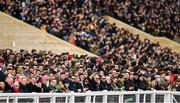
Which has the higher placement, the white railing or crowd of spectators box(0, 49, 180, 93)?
crowd of spectators box(0, 49, 180, 93)

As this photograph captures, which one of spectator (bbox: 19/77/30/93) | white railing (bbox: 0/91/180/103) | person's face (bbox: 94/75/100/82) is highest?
person's face (bbox: 94/75/100/82)

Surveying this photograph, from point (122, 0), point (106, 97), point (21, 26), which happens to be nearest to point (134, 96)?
point (106, 97)

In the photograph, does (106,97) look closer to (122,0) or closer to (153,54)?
(153,54)

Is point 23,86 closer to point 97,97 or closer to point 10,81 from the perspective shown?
point 10,81

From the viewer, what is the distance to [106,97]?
Answer: 19281 mm

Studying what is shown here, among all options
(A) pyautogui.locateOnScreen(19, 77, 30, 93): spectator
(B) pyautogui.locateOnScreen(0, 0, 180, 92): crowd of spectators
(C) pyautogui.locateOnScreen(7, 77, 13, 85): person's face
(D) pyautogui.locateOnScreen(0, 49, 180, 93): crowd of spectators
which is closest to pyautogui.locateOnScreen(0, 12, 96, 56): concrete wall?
(B) pyautogui.locateOnScreen(0, 0, 180, 92): crowd of spectators

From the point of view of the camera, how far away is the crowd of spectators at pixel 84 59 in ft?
66.8

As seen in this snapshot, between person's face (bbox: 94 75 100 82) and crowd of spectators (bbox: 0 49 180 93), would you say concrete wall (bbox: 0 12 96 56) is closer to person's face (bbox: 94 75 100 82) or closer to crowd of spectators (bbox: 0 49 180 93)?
crowd of spectators (bbox: 0 49 180 93)

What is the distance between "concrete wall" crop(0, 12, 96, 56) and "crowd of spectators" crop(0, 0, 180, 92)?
2.33ft

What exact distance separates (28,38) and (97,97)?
559 inches

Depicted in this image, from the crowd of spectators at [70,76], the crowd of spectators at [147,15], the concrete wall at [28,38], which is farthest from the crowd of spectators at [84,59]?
the crowd of spectators at [147,15]

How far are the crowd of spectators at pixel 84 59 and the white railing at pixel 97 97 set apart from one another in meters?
1.08

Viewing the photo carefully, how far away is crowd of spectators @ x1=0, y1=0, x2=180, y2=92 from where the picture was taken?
20.4 meters

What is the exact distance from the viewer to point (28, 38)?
3281 cm
